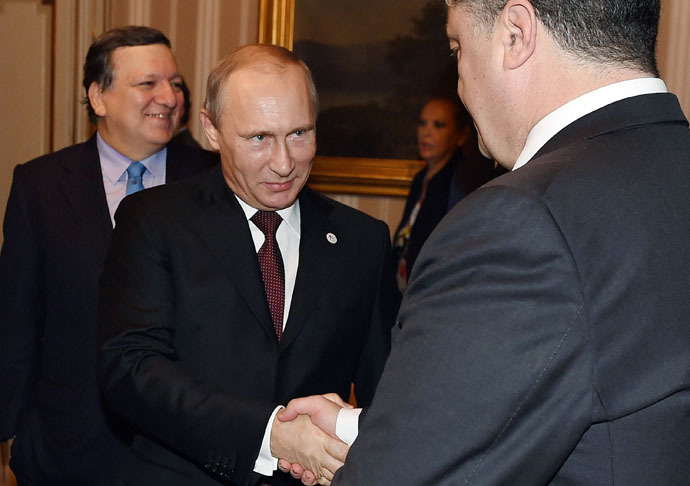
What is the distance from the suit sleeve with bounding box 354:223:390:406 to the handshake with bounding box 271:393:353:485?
29 centimetres

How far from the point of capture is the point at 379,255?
2508 mm

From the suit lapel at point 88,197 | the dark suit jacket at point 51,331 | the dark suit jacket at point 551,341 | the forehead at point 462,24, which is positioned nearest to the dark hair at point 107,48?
the suit lapel at point 88,197

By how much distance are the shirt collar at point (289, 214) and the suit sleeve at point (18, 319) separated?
1.09 metres

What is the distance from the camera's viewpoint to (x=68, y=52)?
5.09m

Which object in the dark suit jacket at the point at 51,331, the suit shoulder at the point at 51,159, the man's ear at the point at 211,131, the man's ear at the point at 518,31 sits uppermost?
the man's ear at the point at 518,31

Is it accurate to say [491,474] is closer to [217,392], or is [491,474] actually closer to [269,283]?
[217,392]

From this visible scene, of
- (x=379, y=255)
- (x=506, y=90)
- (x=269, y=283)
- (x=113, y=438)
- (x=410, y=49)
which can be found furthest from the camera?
(x=410, y=49)

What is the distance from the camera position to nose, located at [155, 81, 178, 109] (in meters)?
3.51

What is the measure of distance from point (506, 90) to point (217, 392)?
1.08 m

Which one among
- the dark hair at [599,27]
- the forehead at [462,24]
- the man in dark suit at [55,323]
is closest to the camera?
the dark hair at [599,27]

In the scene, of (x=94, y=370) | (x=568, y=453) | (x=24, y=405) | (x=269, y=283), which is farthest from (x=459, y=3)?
(x=24, y=405)

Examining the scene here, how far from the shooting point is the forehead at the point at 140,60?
3537 millimetres

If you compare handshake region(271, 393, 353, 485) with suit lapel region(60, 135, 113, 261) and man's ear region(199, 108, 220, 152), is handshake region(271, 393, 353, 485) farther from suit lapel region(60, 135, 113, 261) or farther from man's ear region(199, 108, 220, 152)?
suit lapel region(60, 135, 113, 261)

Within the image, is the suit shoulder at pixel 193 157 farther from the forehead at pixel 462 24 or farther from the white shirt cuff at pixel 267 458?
the forehead at pixel 462 24
